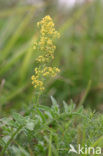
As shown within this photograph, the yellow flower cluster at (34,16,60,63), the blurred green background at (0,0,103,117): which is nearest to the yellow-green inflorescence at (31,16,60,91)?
the yellow flower cluster at (34,16,60,63)

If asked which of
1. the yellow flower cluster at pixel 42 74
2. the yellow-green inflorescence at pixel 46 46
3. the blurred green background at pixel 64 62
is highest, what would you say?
the blurred green background at pixel 64 62

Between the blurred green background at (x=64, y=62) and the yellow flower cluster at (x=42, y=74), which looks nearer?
the yellow flower cluster at (x=42, y=74)

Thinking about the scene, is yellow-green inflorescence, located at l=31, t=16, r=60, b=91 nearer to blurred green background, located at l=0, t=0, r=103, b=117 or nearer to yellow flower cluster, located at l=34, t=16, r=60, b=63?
yellow flower cluster, located at l=34, t=16, r=60, b=63

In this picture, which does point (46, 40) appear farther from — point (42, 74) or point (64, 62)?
point (64, 62)

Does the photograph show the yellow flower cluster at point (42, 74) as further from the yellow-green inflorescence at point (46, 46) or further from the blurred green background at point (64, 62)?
the blurred green background at point (64, 62)

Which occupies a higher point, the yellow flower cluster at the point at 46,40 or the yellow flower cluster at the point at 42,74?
the yellow flower cluster at the point at 46,40

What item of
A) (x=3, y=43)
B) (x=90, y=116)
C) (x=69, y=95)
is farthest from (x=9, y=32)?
(x=90, y=116)

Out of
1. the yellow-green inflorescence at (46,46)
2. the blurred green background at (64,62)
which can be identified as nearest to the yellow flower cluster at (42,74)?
the yellow-green inflorescence at (46,46)
